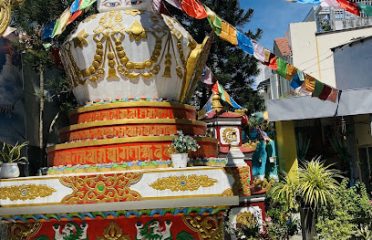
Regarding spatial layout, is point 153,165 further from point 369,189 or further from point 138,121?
point 369,189

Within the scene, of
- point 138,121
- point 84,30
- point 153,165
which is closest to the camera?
point 153,165

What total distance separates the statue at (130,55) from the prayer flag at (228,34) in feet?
3.03

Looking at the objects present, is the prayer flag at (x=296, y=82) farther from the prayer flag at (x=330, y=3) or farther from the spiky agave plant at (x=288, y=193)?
the spiky agave plant at (x=288, y=193)

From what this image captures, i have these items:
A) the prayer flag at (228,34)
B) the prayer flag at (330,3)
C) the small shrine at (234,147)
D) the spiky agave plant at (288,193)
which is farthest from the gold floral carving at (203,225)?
the small shrine at (234,147)

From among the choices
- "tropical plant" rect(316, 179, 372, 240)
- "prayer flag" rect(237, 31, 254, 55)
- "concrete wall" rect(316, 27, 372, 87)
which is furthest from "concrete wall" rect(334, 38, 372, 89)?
"prayer flag" rect(237, 31, 254, 55)

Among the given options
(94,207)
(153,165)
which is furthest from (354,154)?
(94,207)

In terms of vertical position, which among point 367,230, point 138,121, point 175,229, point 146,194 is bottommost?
point 367,230

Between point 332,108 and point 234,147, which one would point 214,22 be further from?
point 332,108

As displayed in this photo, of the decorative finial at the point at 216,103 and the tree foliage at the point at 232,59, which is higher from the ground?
the tree foliage at the point at 232,59

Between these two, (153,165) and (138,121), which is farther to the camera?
(138,121)

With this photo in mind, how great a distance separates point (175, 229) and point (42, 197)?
1927 mm

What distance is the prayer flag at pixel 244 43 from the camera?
327 inches

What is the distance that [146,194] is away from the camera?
22.4 feet

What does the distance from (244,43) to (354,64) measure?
10387mm
